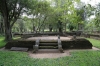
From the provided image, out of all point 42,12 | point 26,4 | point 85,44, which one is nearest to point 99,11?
point 85,44

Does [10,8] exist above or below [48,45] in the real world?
above

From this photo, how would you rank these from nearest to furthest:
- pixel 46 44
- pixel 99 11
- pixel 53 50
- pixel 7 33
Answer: pixel 99 11 < pixel 53 50 < pixel 46 44 < pixel 7 33

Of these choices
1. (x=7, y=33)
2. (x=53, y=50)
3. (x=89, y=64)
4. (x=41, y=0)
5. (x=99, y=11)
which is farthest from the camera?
(x=41, y=0)

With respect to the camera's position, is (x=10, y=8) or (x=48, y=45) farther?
(x=10, y=8)

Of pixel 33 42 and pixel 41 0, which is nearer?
pixel 33 42

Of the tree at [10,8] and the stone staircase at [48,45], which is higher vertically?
the tree at [10,8]

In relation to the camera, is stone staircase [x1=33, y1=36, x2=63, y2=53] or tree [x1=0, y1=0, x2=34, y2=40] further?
tree [x1=0, y1=0, x2=34, y2=40]

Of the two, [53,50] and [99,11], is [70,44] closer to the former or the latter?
[53,50]

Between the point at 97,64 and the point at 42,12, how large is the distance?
16.9 m

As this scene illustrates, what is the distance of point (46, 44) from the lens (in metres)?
7.41

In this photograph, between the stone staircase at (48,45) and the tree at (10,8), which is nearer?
the stone staircase at (48,45)

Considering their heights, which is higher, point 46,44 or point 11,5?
point 11,5

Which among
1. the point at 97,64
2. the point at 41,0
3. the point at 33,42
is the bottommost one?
the point at 97,64

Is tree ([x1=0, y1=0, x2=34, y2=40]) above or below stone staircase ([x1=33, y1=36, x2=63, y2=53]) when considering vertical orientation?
above
